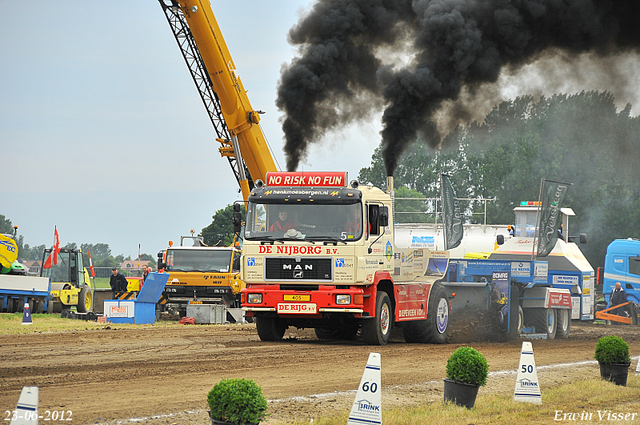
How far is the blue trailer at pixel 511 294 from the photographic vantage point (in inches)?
728

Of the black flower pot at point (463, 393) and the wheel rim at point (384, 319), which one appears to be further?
the wheel rim at point (384, 319)

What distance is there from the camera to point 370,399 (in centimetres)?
661

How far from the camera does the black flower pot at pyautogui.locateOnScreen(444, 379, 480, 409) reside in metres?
8.44

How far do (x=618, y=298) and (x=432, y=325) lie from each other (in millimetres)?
15341

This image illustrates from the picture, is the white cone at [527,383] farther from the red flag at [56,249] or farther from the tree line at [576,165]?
the tree line at [576,165]

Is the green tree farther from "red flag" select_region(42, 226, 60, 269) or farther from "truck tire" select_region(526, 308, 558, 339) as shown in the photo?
"truck tire" select_region(526, 308, 558, 339)

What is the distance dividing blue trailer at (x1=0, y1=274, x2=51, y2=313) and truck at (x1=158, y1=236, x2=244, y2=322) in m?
4.49

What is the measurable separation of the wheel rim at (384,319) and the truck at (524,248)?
11.0 metres

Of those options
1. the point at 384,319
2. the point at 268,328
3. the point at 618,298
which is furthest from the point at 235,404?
the point at 618,298

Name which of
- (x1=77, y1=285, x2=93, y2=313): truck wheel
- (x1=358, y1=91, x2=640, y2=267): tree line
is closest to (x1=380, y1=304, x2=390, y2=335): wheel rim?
(x1=77, y1=285, x2=93, y2=313): truck wheel

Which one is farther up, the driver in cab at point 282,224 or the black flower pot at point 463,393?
the driver in cab at point 282,224

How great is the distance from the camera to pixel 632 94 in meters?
18.5

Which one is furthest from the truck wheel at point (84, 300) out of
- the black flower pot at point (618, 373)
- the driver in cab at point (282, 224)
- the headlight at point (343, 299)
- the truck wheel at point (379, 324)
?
the black flower pot at point (618, 373)

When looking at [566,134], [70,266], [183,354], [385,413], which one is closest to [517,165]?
[566,134]
